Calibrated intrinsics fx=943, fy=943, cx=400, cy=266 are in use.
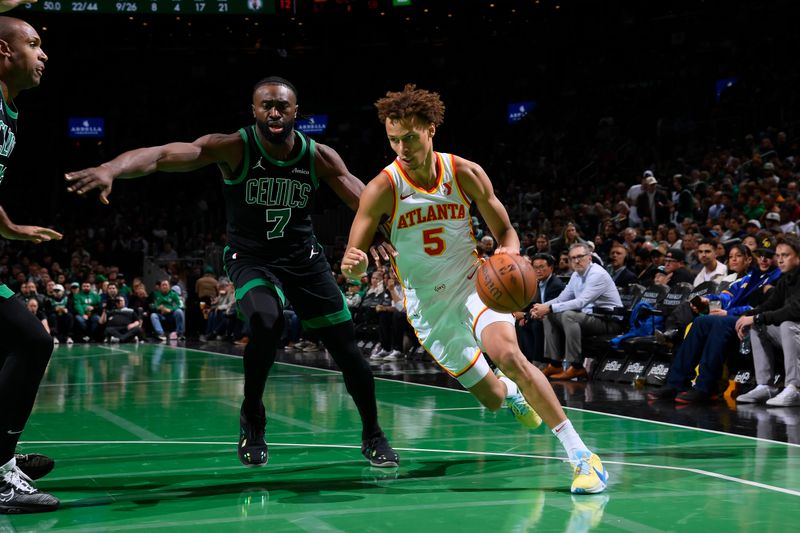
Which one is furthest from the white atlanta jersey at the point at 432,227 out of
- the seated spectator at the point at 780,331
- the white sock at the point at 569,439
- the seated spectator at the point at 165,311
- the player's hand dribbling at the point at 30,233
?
the seated spectator at the point at 165,311

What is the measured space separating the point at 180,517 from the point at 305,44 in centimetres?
2781

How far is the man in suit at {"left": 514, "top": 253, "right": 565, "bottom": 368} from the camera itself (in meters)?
10.8

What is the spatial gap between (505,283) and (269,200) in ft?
4.62

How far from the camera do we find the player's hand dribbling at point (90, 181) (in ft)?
13.1

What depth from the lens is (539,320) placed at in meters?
10.7

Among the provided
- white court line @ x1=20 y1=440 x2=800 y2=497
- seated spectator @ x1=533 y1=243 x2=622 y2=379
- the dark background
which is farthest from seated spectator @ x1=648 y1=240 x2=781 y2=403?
the dark background

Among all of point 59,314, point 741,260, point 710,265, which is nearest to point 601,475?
point 741,260

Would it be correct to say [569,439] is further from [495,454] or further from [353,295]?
[353,295]

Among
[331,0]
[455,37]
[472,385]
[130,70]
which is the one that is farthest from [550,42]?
[472,385]

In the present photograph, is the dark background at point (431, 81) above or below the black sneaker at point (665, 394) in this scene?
above

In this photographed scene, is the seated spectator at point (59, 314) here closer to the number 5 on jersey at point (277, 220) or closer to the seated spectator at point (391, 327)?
the seated spectator at point (391, 327)

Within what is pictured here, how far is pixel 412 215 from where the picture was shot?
16.5 feet

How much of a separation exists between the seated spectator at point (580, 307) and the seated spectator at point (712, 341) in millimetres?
1614

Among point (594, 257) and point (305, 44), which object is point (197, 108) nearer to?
point (305, 44)
